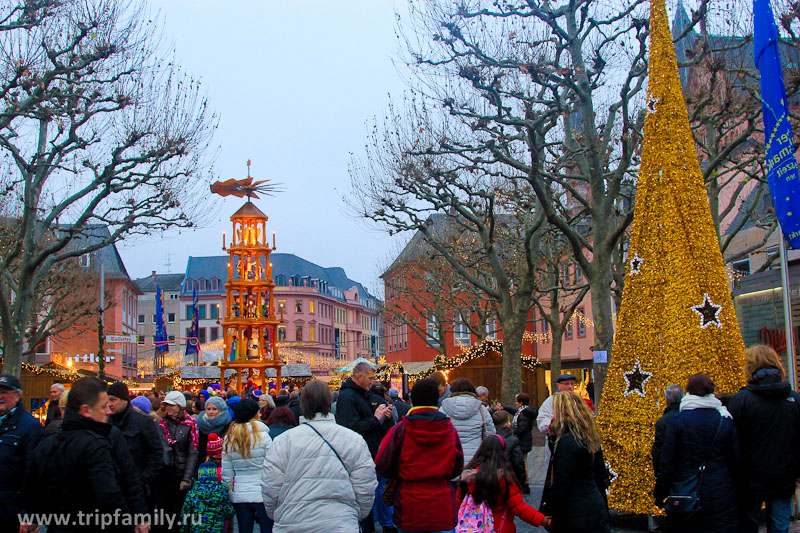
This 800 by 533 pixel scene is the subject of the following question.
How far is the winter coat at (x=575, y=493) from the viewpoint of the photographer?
5.76 meters

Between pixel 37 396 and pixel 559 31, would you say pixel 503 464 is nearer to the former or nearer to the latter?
pixel 559 31

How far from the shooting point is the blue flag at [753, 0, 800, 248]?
946cm

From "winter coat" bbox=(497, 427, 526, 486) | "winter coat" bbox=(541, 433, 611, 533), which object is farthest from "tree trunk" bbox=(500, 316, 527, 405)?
"winter coat" bbox=(541, 433, 611, 533)

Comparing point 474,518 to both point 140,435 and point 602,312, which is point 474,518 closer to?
point 140,435

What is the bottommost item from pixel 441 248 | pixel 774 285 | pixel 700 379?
pixel 700 379

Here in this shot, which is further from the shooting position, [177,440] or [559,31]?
[559,31]

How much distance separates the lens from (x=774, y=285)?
1942 centimetres

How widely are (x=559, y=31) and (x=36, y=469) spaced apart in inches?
514

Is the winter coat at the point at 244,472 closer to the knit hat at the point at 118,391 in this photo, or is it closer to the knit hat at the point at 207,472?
the knit hat at the point at 207,472

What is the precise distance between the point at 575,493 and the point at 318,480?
72.1 inches

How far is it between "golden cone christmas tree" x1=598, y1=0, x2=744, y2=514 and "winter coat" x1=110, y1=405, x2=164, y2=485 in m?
5.08

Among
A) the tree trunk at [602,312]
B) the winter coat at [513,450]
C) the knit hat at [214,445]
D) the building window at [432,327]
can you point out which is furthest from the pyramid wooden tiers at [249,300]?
the knit hat at [214,445]

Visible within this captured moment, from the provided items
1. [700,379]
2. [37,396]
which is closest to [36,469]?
[700,379]

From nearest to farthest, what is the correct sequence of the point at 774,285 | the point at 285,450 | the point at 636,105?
the point at 285,450 < the point at 774,285 < the point at 636,105
